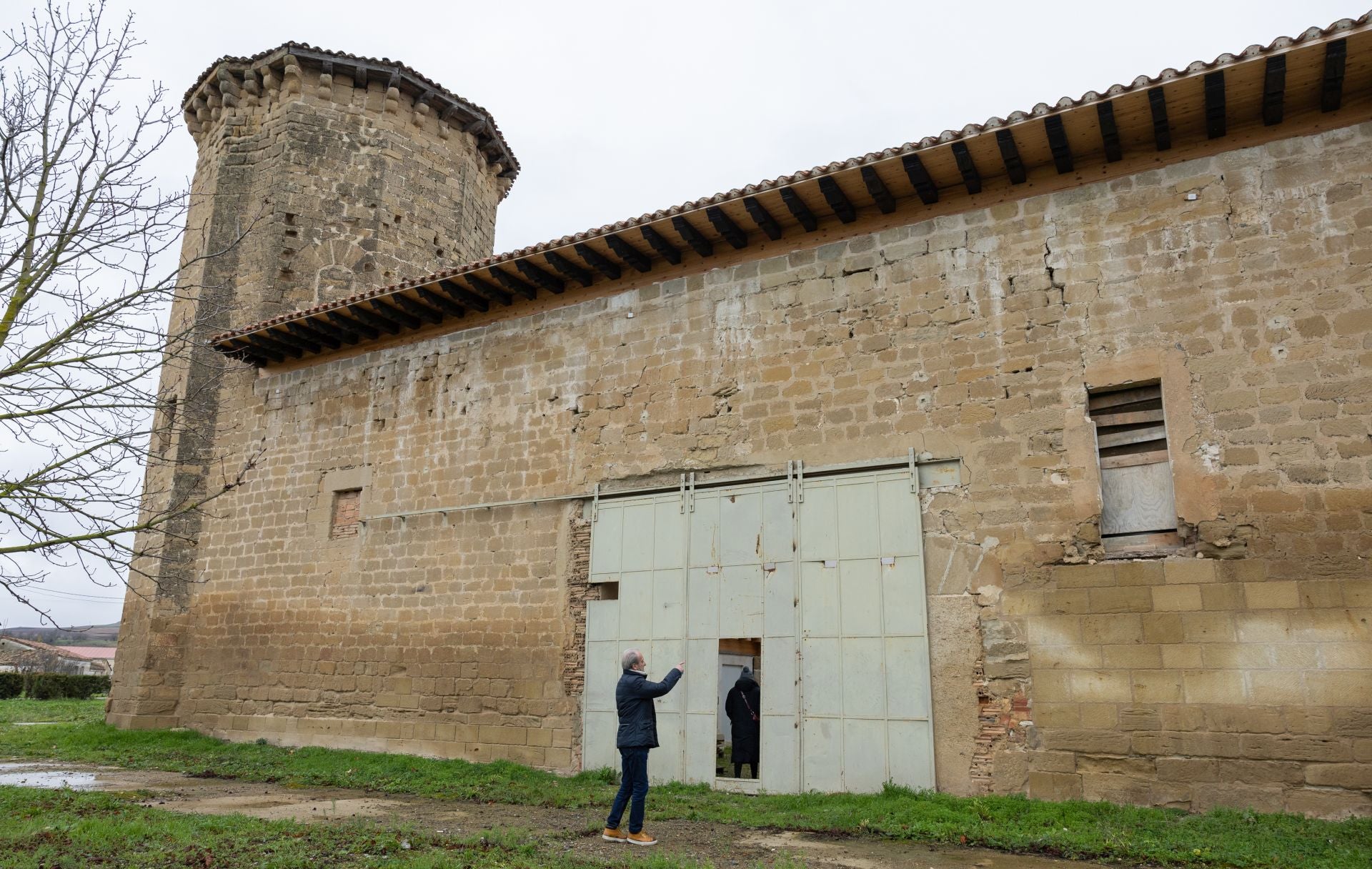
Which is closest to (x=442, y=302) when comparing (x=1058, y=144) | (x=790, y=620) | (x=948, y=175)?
(x=790, y=620)

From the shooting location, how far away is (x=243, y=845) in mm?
5824

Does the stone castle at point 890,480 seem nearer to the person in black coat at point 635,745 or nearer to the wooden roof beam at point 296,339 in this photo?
the wooden roof beam at point 296,339

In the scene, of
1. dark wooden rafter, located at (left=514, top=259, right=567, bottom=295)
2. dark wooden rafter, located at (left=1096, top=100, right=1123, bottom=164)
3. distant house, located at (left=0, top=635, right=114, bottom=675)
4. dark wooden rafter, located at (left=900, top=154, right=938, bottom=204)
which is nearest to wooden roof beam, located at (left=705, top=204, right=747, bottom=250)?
dark wooden rafter, located at (left=900, top=154, right=938, bottom=204)

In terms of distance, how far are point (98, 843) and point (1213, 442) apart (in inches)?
332

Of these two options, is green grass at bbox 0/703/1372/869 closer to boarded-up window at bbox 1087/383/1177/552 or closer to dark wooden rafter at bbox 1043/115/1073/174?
boarded-up window at bbox 1087/383/1177/552

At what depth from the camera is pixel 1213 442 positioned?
7.25 metres

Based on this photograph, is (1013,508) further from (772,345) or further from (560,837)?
(560,837)

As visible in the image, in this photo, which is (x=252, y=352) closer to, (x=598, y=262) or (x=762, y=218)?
(x=598, y=262)

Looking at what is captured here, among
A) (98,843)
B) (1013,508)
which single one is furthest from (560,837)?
(1013,508)

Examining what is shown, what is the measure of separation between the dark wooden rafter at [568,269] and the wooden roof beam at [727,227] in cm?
188

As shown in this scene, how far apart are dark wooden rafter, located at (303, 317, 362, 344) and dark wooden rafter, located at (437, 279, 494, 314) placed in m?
1.96

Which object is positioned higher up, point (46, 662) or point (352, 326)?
point (352, 326)

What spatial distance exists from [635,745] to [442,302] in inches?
280

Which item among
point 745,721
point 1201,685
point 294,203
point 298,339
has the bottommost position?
point 745,721
